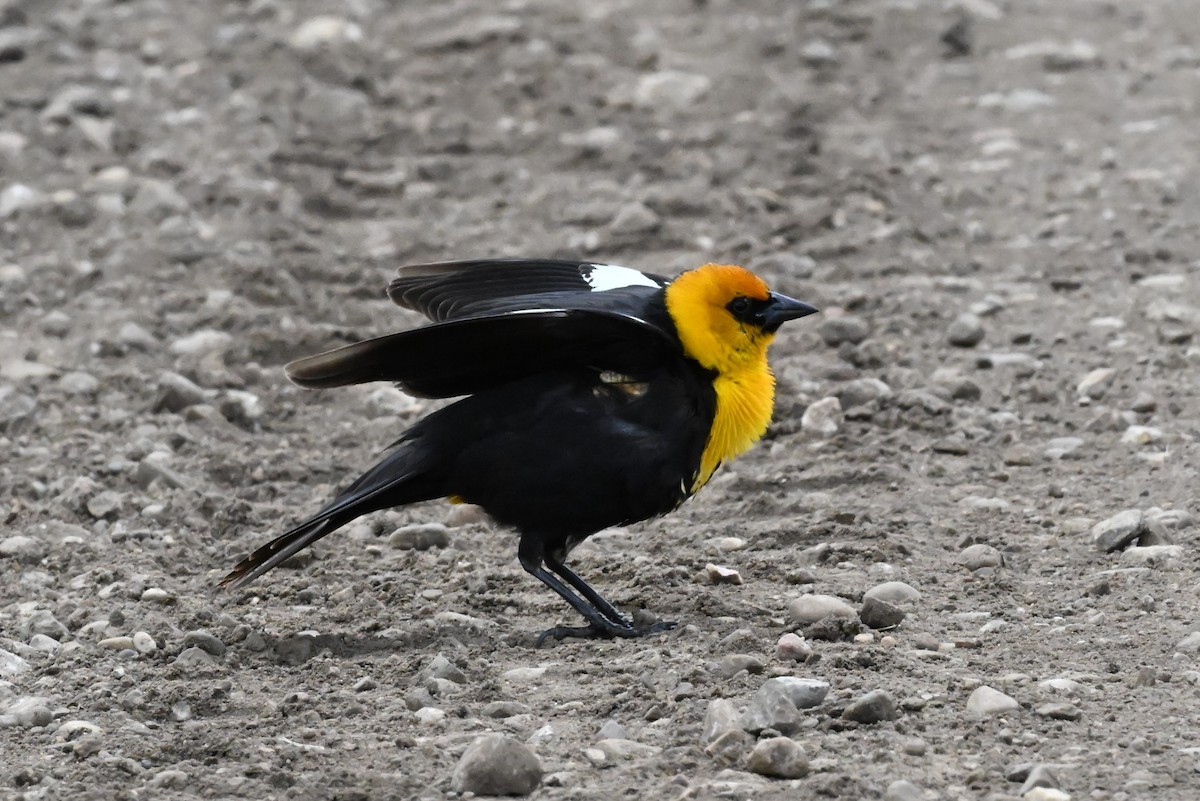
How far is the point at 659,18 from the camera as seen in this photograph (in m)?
11.2

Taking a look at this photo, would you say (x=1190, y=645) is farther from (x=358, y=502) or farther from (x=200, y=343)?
(x=200, y=343)

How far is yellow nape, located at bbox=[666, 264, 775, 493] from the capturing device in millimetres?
5004

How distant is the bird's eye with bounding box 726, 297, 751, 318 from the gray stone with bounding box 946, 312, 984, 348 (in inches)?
83.6

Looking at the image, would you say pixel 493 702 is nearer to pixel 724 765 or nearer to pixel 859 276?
pixel 724 765

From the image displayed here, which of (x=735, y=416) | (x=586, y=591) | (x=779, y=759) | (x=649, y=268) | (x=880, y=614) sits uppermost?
(x=735, y=416)

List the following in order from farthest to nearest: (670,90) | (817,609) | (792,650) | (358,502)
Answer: (670,90)
(358,502)
(817,609)
(792,650)

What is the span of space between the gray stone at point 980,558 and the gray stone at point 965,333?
1.90 m

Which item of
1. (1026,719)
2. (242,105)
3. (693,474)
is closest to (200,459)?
(693,474)

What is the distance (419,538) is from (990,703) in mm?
2196

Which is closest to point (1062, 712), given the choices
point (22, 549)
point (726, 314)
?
point (726, 314)

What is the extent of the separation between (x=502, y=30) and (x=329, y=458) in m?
5.04

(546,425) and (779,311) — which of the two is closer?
(546,425)

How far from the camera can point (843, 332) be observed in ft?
23.4

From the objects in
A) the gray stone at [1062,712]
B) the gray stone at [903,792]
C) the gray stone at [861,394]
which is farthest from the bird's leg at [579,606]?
the gray stone at [861,394]
